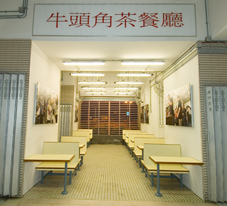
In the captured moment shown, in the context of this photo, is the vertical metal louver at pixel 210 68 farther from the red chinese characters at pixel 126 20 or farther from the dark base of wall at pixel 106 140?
the dark base of wall at pixel 106 140

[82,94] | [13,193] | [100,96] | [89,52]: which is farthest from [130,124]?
[13,193]

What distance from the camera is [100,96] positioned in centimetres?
1328

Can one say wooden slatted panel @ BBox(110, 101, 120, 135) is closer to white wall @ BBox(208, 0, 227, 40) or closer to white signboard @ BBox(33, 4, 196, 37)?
white signboard @ BBox(33, 4, 196, 37)

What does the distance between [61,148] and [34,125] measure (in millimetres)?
1006

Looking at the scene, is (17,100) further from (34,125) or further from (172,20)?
(172,20)

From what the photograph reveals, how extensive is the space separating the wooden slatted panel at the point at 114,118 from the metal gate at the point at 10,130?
9.61 metres

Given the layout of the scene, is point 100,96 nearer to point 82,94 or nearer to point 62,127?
point 82,94

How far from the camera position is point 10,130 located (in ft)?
12.0

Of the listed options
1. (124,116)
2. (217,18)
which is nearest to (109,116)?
(124,116)

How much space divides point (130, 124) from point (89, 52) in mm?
9170

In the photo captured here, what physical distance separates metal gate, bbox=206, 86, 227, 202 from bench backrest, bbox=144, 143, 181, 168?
1.06 meters

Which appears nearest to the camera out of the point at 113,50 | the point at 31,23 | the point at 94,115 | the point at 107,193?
the point at 107,193

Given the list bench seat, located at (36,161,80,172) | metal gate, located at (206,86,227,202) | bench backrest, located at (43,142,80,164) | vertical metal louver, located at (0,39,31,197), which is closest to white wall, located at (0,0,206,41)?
vertical metal louver, located at (0,39,31,197)

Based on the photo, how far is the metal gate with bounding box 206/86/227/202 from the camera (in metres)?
3.43
